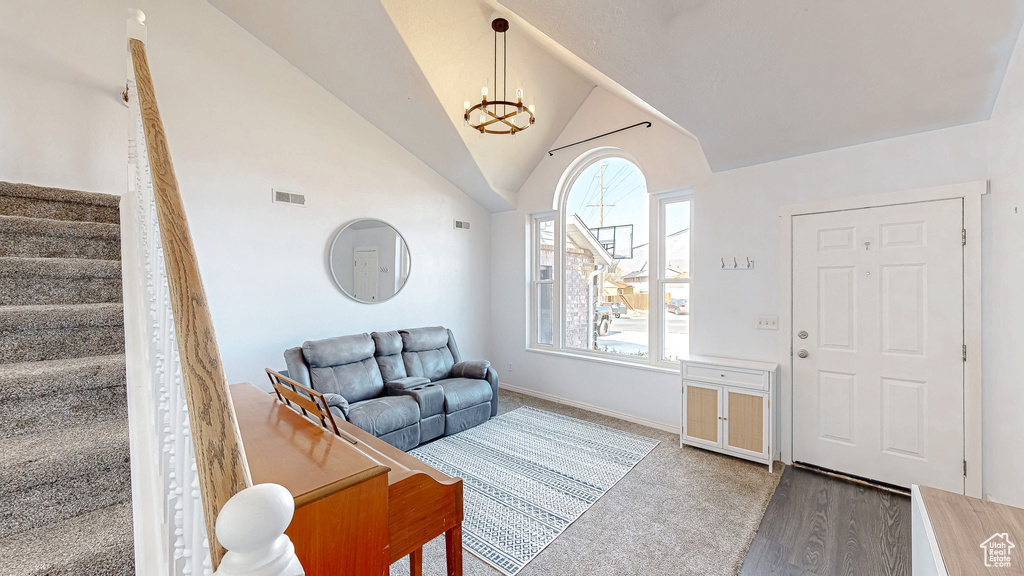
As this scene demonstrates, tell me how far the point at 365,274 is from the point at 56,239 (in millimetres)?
2307

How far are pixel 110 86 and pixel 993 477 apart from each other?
616cm

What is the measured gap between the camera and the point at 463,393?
367 centimetres

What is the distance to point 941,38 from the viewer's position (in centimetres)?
203

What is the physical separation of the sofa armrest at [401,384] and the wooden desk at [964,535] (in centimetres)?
314

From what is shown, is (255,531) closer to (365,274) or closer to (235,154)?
(235,154)

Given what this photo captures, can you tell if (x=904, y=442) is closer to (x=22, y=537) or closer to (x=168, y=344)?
(x=168, y=344)

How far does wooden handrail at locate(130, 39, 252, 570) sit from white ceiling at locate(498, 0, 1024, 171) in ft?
7.81

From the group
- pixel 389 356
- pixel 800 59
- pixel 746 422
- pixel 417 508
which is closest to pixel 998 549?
pixel 417 508

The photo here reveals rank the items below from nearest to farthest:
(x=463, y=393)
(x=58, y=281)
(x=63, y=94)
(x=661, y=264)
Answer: (x=58, y=281) < (x=63, y=94) < (x=463, y=393) < (x=661, y=264)

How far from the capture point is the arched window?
3.88m

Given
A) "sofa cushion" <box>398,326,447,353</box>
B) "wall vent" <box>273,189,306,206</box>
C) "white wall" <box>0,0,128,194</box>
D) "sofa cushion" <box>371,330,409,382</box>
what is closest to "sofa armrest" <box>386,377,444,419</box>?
"sofa cushion" <box>371,330,409,382</box>

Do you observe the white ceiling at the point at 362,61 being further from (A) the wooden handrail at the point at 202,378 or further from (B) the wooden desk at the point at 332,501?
(B) the wooden desk at the point at 332,501

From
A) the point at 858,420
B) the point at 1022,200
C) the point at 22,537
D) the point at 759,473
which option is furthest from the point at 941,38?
the point at 22,537

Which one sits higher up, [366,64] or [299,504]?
[366,64]
